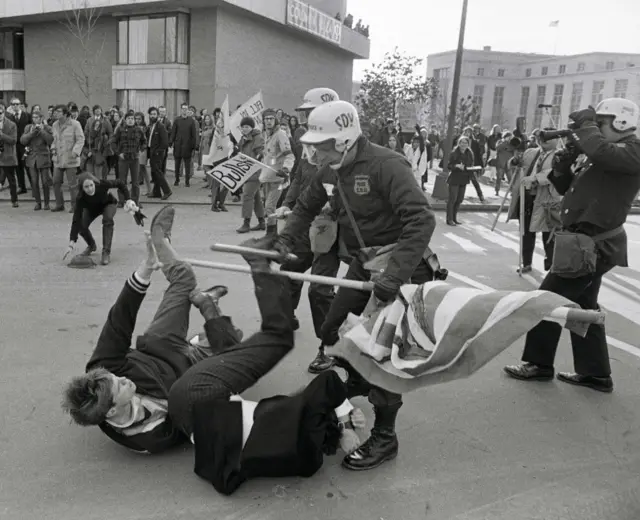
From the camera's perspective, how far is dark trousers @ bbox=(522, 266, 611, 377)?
4059 mm

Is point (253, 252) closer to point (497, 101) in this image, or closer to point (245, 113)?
point (245, 113)

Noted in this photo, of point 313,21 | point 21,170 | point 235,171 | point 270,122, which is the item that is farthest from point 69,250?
point 313,21

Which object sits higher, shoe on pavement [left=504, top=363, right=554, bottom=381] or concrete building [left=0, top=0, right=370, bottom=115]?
concrete building [left=0, top=0, right=370, bottom=115]

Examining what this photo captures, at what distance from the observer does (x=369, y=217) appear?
11.8 feet

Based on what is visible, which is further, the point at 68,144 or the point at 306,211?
the point at 68,144

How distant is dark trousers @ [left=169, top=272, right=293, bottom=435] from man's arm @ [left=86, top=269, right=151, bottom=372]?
0.34 metres

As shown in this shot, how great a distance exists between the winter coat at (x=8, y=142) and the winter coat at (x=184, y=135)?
397 cm

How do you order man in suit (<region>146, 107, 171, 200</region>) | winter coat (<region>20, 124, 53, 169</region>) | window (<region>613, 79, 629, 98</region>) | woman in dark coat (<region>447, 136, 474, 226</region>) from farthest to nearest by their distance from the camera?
1. window (<region>613, 79, 629, 98</region>)
2. man in suit (<region>146, 107, 171, 200</region>)
3. woman in dark coat (<region>447, 136, 474, 226</region>)
4. winter coat (<region>20, 124, 53, 169</region>)

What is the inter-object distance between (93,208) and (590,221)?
5.79 meters

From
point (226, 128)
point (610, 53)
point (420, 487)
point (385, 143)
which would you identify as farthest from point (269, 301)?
point (610, 53)

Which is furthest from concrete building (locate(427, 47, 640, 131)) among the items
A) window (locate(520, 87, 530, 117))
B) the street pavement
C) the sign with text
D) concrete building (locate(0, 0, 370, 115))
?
the street pavement

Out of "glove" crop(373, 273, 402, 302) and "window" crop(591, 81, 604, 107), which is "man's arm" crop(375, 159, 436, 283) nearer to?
"glove" crop(373, 273, 402, 302)

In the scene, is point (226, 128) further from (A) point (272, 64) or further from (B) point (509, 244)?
(A) point (272, 64)

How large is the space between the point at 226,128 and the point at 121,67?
48.3 ft
